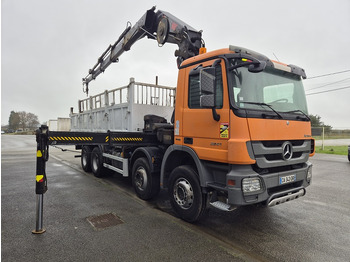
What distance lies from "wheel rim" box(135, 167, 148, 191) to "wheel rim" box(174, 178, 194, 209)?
43.3 inches

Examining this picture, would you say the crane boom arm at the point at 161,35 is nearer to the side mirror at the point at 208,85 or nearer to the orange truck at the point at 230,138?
the orange truck at the point at 230,138

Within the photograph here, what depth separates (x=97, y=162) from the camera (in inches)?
291

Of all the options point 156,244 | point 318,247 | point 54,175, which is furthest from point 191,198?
point 54,175

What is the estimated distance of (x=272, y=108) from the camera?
11.3 feet

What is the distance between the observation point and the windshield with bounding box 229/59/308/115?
10.9 feet

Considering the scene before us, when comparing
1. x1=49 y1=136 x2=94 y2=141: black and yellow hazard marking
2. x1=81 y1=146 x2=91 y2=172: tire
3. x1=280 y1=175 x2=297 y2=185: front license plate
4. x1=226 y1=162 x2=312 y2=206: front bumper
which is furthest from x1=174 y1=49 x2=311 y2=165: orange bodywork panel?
x1=81 y1=146 x2=91 y2=172: tire

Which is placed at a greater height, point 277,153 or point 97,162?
point 277,153

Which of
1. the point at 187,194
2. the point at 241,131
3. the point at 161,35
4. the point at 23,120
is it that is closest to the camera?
the point at 241,131

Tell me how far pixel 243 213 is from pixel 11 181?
6860 mm

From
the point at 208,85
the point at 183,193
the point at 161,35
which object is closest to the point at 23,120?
the point at 161,35

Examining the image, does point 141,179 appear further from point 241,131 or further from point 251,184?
point 241,131

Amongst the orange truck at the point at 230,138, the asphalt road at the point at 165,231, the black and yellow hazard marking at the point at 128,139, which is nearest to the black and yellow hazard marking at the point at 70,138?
the orange truck at the point at 230,138

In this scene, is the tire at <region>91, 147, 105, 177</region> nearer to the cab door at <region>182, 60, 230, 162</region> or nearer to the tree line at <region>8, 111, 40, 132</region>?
the cab door at <region>182, 60, 230, 162</region>

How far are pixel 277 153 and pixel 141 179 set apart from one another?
115 inches
